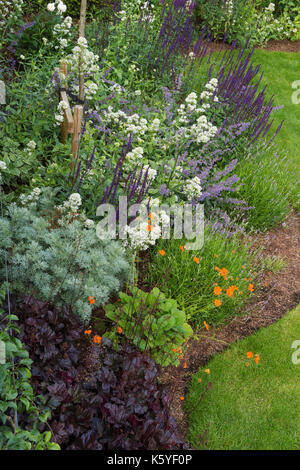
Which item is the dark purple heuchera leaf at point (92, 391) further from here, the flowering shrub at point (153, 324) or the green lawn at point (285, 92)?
the green lawn at point (285, 92)

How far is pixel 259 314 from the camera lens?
3.80 metres

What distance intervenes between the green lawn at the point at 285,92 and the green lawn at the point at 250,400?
2.21 meters

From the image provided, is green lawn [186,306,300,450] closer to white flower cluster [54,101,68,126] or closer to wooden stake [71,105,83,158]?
wooden stake [71,105,83,158]

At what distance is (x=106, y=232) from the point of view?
3201 millimetres

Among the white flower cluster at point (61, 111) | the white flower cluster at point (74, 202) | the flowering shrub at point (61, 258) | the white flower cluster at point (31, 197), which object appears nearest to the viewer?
the flowering shrub at point (61, 258)

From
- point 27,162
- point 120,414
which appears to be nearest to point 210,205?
point 27,162

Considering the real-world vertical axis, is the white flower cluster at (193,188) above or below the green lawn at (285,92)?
below

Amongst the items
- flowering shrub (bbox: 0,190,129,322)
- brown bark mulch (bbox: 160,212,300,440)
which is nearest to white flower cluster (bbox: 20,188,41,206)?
flowering shrub (bbox: 0,190,129,322)

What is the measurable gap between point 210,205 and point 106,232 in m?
1.43

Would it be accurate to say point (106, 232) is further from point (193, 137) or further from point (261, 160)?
point (261, 160)

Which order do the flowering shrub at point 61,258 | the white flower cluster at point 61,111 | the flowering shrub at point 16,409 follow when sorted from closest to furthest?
the flowering shrub at point 16,409 → the flowering shrub at point 61,258 → the white flower cluster at point 61,111

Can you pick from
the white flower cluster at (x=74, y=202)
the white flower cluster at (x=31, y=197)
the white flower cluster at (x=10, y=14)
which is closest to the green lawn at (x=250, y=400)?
the white flower cluster at (x=74, y=202)

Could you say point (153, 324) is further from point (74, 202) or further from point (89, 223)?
point (74, 202)

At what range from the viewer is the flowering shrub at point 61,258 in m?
2.82
